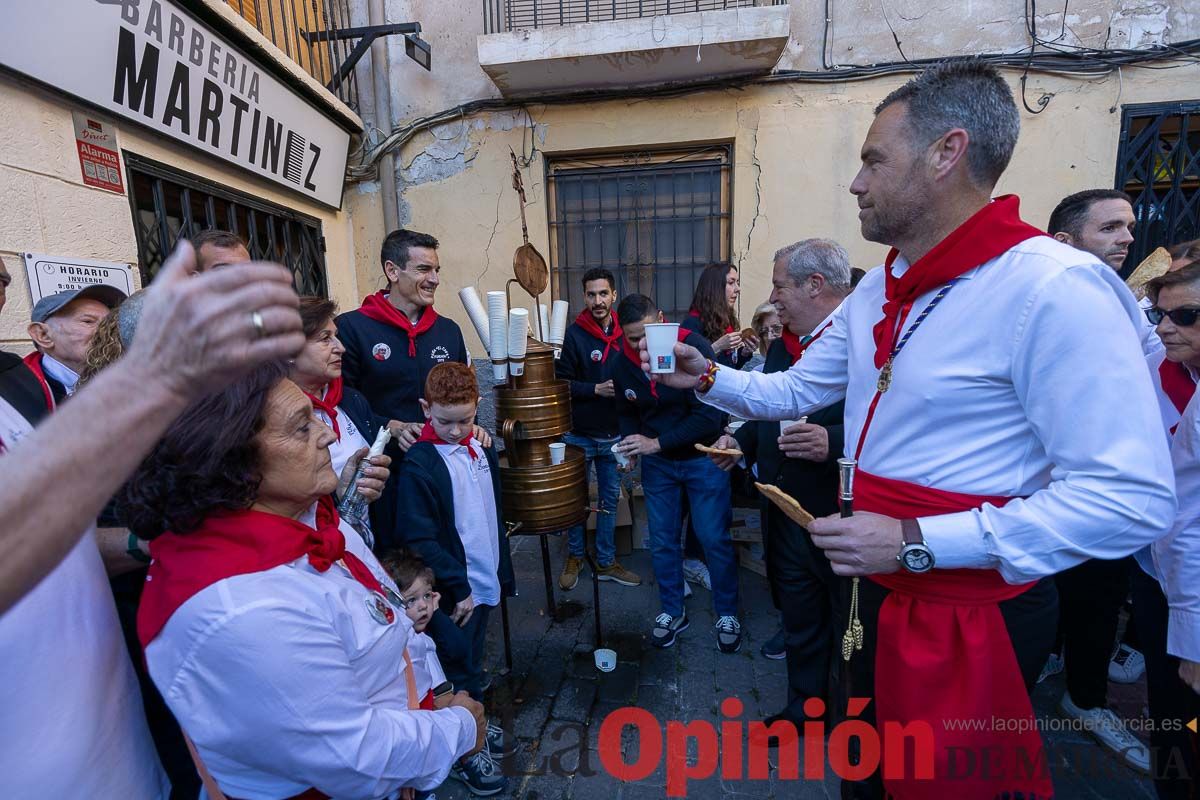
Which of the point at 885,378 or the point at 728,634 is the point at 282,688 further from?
the point at 728,634

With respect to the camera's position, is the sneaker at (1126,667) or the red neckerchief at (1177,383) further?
the sneaker at (1126,667)

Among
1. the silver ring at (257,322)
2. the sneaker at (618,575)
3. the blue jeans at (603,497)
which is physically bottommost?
the sneaker at (618,575)

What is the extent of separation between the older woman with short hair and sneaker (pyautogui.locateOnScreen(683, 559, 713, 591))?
312cm

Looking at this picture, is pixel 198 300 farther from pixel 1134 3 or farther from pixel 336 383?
pixel 1134 3

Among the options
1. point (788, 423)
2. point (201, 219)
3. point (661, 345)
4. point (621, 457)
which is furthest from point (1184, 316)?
point (201, 219)

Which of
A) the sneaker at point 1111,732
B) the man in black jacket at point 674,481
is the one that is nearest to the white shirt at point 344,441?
the man in black jacket at point 674,481

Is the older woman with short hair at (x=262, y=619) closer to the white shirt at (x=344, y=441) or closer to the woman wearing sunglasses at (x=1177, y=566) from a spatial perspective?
the white shirt at (x=344, y=441)

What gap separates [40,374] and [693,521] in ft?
10.3

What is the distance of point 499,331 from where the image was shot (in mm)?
2773

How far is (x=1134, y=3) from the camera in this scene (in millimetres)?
4855

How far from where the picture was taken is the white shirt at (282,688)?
1.02 metres

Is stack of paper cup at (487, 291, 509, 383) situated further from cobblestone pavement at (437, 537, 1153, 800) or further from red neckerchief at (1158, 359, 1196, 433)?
red neckerchief at (1158, 359, 1196, 433)

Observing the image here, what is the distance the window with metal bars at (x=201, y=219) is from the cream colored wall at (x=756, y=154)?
0.94m

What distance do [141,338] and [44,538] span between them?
25cm
